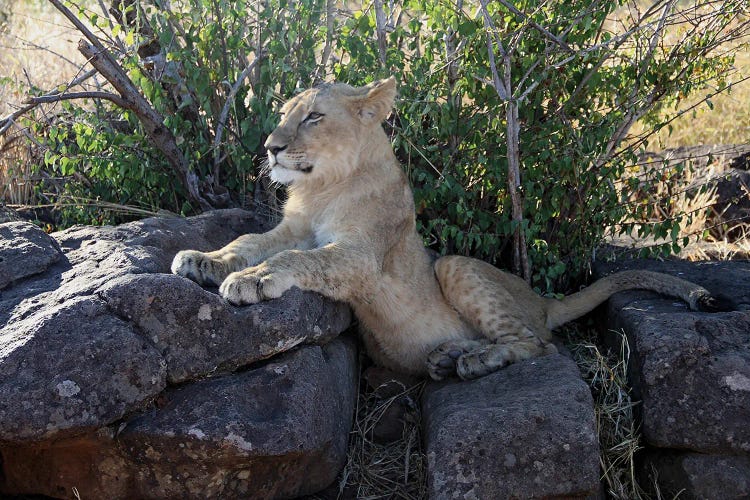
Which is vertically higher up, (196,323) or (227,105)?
(227,105)

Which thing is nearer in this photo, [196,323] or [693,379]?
[196,323]

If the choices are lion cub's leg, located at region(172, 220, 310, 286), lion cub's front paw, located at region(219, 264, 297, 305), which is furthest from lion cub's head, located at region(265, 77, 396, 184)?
lion cub's front paw, located at region(219, 264, 297, 305)

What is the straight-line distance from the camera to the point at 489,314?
4.74 m

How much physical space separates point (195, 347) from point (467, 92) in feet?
8.96

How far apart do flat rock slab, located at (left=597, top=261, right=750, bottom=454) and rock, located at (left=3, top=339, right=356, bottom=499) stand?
5.40ft

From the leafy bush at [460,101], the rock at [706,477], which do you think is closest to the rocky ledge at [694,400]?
the rock at [706,477]

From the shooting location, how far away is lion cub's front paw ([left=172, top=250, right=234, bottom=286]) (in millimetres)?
3930

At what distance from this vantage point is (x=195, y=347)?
11.3 feet

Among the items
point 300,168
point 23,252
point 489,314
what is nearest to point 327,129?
point 300,168

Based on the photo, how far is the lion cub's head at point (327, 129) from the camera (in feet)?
14.7

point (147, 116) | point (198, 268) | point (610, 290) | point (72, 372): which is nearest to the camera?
point (72, 372)

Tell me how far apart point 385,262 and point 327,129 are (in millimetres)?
831

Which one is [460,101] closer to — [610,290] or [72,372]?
[610,290]

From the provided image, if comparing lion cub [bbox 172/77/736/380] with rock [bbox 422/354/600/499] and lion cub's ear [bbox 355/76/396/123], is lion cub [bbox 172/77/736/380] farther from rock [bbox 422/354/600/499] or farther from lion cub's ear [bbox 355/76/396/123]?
rock [bbox 422/354/600/499]
